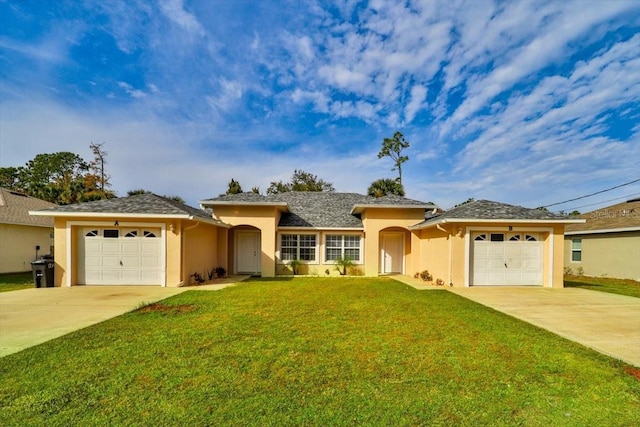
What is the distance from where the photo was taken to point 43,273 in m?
12.0

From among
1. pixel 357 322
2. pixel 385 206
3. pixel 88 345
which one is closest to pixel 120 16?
pixel 88 345

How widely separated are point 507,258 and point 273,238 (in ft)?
37.8

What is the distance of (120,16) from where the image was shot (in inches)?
404

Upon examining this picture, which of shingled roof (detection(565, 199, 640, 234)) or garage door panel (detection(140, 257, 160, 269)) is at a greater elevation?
shingled roof (detection(565, 199, 640, 234))

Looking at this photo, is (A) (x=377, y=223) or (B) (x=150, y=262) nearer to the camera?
(B) (x=150, y=262)

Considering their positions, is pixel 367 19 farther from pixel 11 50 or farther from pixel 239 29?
pixel 11 50

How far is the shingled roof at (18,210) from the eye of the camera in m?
17.5

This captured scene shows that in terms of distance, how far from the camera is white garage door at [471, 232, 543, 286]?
13.4m

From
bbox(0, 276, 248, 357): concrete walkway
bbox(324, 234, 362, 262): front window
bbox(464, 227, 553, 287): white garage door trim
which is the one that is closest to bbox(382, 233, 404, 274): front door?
bbox(324, 234, 362, 262): front window

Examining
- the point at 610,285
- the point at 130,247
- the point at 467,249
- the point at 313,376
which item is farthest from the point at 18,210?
the point at 610,285

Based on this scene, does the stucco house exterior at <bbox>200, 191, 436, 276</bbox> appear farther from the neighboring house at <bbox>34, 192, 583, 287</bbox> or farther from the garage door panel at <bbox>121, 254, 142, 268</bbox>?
the garage door panel at <bbox>121, 254, 142, 268</bbox>

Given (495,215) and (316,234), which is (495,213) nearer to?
(495,215)

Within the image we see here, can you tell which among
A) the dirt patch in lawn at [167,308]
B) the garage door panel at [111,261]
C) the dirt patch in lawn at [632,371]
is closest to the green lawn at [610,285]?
the dirt patch in lawn at [632,371]

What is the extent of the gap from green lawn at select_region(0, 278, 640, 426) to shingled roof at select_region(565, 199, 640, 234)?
15663 millimetres
